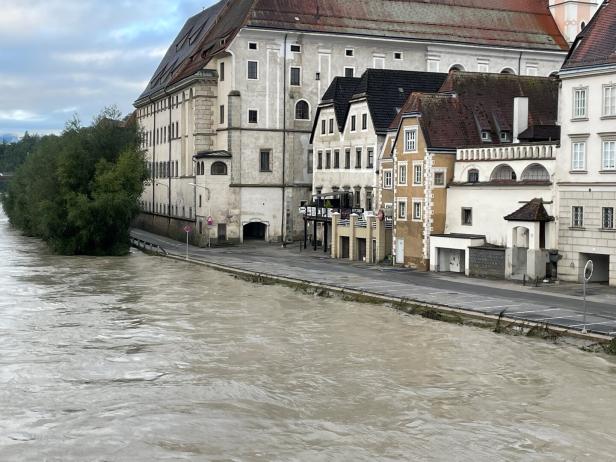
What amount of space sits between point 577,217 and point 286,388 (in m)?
25.1

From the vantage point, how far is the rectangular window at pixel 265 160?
252ft

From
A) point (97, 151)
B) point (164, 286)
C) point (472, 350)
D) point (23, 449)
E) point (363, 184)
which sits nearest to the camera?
point (23, 449)

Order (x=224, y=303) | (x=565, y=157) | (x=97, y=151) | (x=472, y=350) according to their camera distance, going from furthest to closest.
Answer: (x=97, y=151) < (x=565, y=157) < (x=224, y=303) < (x=472, y=350)

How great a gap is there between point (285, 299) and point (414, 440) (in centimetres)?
2323

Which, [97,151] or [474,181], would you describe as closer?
[474,181]

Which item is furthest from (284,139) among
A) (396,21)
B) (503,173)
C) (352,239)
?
(503,173)

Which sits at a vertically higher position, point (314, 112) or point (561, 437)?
point (314, 112)

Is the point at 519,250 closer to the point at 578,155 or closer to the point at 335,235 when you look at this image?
the point at 578,155

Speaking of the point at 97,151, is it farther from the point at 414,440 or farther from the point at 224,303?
the point at 414,440

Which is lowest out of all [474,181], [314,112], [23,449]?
[23,449]

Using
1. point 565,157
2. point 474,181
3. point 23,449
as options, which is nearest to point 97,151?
point 474,181

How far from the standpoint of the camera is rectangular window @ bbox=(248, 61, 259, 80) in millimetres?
75562

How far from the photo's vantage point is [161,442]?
68.4 ft

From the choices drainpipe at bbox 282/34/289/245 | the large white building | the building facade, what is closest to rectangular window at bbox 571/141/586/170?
the building facade
